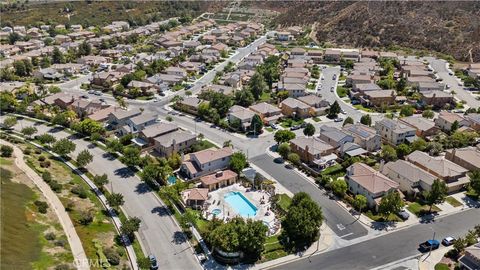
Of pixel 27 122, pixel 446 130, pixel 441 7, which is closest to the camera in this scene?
pixel 446 130

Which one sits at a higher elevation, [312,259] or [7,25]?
[7,25]

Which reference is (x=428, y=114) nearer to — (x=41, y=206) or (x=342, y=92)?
(x=342, y=92)

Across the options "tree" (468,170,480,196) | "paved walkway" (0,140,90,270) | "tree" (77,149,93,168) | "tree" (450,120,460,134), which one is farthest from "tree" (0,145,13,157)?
"tree" (450,120,460,134)

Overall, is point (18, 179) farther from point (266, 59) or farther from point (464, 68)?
point (464, 68)

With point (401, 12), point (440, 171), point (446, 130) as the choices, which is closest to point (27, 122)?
point (440, 171)

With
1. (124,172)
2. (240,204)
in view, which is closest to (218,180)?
(240,204)

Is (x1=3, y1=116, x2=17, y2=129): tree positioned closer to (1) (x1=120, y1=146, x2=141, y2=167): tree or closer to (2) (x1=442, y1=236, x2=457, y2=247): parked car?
(1) (x1=120, y1=146, x2=141, y2=167): tree

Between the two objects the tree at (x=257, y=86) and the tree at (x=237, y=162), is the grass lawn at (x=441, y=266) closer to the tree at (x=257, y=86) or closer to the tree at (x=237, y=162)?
the tree at (x=237, y=162)
